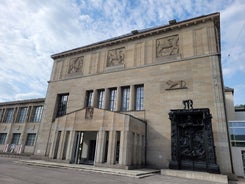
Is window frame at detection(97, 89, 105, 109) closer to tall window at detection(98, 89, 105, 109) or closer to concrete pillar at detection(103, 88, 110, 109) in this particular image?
tall window at detection(98, 89, 105, 109)

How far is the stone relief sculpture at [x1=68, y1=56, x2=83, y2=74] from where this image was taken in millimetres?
26250

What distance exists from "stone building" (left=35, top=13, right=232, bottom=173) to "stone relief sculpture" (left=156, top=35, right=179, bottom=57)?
0.37 feet

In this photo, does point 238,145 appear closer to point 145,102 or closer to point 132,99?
point 145,102

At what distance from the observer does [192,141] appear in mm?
14852

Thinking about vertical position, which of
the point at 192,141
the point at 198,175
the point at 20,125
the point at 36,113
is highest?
the point at 36,113

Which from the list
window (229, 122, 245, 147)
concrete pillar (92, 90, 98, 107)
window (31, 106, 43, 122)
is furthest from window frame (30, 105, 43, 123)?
window (229, 122, 245, 147)

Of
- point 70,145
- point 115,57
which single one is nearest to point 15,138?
point 70,145

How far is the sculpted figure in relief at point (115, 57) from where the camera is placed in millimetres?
23188

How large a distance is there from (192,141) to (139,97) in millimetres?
7884

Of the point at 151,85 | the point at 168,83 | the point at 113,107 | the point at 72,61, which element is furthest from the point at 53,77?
the point at 168,83

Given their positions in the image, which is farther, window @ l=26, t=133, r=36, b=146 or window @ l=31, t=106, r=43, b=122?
window @ l=31, t=106, r=43, b=122

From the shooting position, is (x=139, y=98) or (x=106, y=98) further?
(x=106, y=98)

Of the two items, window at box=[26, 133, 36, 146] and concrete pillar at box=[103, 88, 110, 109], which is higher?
concrete pillar at box=[103, 88, 110, 109]

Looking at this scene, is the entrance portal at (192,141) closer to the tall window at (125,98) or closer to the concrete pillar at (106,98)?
the tall window at (125,98)
